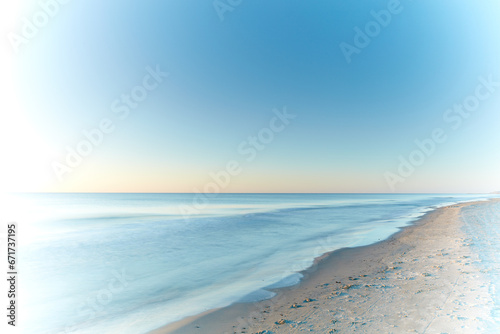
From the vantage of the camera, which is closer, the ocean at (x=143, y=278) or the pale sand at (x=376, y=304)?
the pale sand at (x=376, y=304)

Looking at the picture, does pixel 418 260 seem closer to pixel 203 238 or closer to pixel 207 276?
pixel 207 276

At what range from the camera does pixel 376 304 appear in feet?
20.7

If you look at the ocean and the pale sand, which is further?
the ocean

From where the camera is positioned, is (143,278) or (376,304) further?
(143,278)

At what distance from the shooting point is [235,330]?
5840 mm

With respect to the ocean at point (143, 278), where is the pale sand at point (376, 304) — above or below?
below

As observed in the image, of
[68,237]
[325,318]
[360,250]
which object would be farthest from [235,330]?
[68,237]

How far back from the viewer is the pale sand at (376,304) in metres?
5.27

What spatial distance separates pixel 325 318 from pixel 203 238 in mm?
16348

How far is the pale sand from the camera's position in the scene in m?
5.27

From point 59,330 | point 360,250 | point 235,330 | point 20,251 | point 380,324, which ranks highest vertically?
point 20,251

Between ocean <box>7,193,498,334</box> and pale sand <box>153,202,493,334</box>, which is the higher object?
ocean <box>7,193,498,334</box>

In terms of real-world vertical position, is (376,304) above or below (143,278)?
below

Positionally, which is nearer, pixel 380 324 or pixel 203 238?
pixel 380 324
